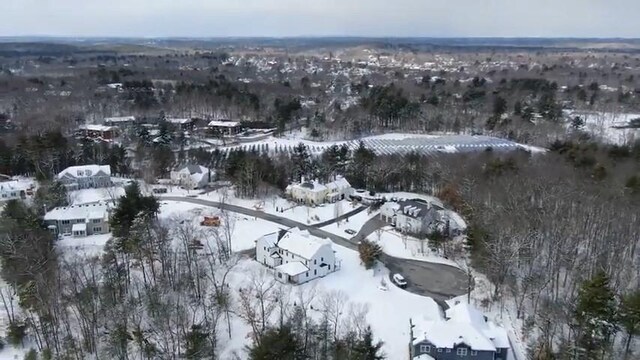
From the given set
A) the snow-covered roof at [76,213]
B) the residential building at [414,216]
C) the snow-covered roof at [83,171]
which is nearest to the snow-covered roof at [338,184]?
the residential building at [414,216]

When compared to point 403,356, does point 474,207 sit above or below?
above

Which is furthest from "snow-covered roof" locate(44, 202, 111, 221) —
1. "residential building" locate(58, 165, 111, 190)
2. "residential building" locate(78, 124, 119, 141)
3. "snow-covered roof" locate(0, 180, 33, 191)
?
"residential building" locate(78, 124, 119, 141)

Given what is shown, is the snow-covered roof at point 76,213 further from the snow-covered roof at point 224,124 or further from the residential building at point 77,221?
the snow-covered roof at point 224,124

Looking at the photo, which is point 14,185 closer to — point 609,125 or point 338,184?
point 338,184

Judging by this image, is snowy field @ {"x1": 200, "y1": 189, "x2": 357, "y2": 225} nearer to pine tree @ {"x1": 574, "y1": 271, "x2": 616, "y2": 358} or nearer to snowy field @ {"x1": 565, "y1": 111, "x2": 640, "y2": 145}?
pine tree @ {"x1": 574, "y1": 271, "x2": 616, "y2": 358}

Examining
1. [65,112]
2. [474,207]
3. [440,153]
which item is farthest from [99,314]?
[65,112]

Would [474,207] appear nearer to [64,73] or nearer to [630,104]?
[630,104]

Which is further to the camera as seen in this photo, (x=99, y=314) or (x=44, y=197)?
(x=44, y=197)
